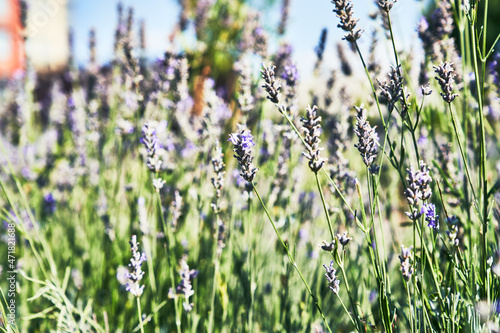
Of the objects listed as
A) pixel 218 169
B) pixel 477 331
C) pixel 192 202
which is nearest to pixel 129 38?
pixel 192 202

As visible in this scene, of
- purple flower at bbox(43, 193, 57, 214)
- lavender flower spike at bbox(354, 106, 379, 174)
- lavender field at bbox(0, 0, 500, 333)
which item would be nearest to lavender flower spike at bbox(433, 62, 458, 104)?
lavender field at bbox(0, 0, 500, 333)

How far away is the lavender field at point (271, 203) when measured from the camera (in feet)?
2.53

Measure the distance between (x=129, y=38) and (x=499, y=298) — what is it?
64.5 inches

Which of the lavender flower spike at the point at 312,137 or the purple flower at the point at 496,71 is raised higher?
the purple flower at the point at 496,71

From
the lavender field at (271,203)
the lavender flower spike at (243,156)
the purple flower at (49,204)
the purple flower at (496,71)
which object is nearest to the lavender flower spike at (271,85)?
the lavender field at (271,203)

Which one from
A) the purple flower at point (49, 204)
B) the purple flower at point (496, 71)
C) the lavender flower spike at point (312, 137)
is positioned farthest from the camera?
the purple flower at point (49, 204)

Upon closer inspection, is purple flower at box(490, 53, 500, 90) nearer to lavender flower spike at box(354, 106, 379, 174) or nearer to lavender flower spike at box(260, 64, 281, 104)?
lavender flower spike at box(354, 106, 379, 174)

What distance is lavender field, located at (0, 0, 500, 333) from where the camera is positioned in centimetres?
77

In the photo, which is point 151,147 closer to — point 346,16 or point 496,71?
point 346,16

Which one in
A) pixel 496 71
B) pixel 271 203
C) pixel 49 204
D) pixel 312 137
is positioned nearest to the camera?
pixel 312 137

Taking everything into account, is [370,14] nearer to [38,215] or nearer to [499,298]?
[499,298]

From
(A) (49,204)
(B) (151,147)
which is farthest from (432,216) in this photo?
(A) (49,204)

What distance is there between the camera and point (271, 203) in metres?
1.57

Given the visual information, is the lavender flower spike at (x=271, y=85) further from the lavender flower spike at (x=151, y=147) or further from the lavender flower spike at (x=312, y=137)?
the lavender flower spike at (x=151, y=147)
